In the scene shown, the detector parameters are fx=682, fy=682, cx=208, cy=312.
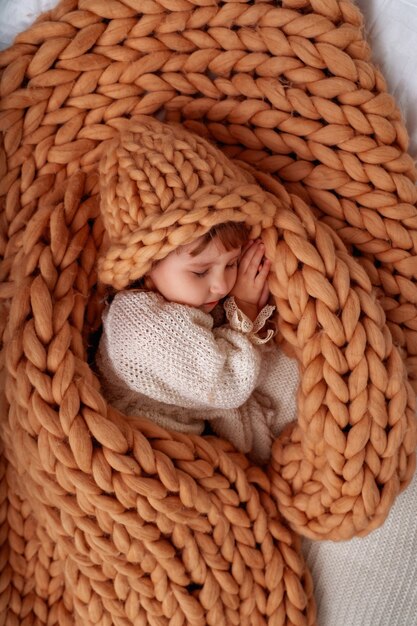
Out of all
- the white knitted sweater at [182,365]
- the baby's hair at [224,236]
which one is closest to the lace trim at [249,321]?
the white knitted sweater at [182,365]

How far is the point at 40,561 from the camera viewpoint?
2.89 feet

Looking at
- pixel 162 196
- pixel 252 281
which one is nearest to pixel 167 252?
pixel 162 196

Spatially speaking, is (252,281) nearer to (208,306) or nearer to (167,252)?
(208,306)

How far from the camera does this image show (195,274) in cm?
85

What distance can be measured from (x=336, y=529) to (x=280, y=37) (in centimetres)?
59

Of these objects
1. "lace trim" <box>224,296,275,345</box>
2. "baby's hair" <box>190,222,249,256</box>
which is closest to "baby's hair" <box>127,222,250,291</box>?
"baby's hair" <box>190,222,249,256</box>

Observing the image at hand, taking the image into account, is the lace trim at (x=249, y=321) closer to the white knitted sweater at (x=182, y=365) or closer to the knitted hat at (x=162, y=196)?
the white knitted sweater at (x=182, y=365)

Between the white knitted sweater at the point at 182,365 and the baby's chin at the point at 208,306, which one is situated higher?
the baby's chin at the point at 208,306

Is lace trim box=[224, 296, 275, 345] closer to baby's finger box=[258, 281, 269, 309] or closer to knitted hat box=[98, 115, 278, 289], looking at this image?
baby's finger box=[258, 281, 269, 309]

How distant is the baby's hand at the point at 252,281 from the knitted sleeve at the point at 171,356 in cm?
7

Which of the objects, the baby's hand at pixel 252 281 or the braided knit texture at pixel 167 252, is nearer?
the braided knit texture at pixel 167 252

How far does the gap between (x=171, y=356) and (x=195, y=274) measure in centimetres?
11

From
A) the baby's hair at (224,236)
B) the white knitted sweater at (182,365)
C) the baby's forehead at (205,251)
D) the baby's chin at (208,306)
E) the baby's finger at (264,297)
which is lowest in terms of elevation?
the white knitted sweater at (182,365)

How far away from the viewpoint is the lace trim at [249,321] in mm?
894
